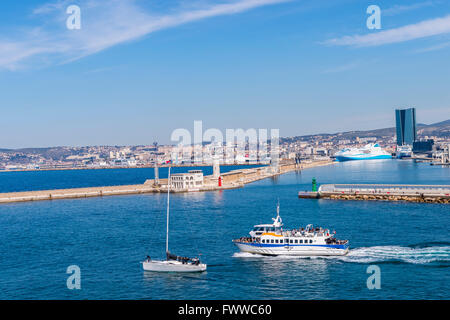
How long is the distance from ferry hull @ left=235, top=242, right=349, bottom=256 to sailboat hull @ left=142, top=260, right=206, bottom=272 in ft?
16.3

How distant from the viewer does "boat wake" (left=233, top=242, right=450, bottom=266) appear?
2548cm

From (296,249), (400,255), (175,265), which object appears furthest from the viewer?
(296,249)

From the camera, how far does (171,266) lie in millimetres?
24984

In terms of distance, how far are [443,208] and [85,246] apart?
3569cm

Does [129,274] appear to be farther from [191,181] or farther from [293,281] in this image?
[191,181]

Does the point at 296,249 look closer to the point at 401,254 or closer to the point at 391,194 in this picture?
the point at 401,254

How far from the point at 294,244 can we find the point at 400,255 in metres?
6.30

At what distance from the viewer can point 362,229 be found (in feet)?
116

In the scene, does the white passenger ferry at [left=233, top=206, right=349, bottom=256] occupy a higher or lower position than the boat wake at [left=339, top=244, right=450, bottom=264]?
higher
